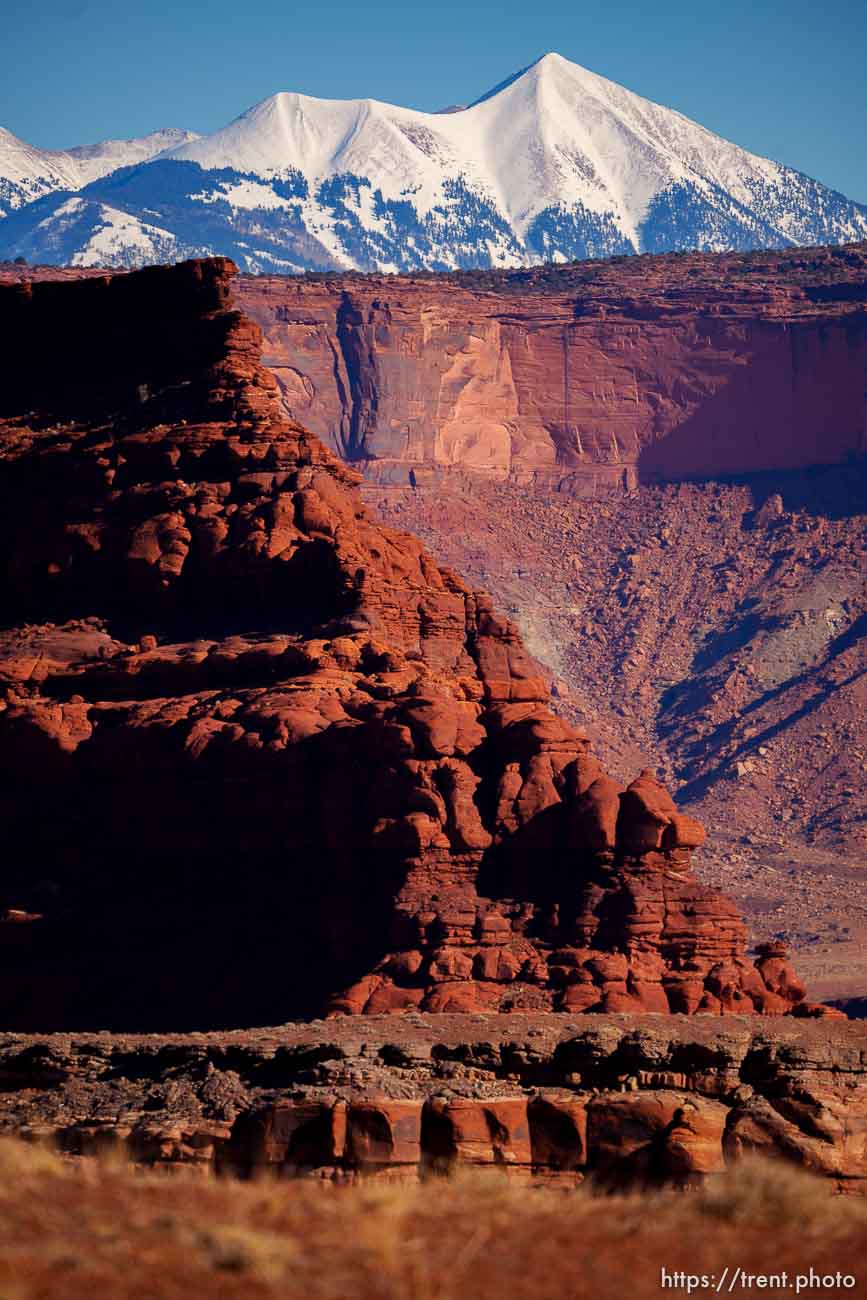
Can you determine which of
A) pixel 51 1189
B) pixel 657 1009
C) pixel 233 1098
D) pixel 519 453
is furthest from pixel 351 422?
pixel 51 1189

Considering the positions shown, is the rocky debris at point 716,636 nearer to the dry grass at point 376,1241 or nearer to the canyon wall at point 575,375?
the canyon wall at point 575,375

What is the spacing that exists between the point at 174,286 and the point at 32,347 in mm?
5014

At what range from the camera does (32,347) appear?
69438mm

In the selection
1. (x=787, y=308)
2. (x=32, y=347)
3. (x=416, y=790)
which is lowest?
(x=416, y=790)

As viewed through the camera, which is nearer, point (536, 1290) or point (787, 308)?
point (536, 1290)

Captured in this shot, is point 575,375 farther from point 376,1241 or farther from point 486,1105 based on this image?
point 376,1241

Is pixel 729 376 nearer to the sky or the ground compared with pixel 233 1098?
nearer to the sky

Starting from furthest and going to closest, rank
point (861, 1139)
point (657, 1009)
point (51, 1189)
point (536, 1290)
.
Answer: point (657, 1009) < point (861, 1139) < point (51, 1189) < point (536, 1290)

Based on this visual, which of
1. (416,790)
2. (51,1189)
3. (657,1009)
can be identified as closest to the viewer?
(51,1189)

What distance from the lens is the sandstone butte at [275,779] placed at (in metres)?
47.9

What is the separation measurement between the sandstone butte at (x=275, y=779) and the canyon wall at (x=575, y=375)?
83.4 metres

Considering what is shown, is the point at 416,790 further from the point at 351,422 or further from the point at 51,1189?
the point at 351,422

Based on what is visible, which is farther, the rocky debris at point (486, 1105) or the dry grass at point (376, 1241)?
the rocky debris at point (486, 1105)

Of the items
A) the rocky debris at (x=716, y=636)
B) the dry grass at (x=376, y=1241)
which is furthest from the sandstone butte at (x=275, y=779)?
the rocky debris at (x=716, y=636)
